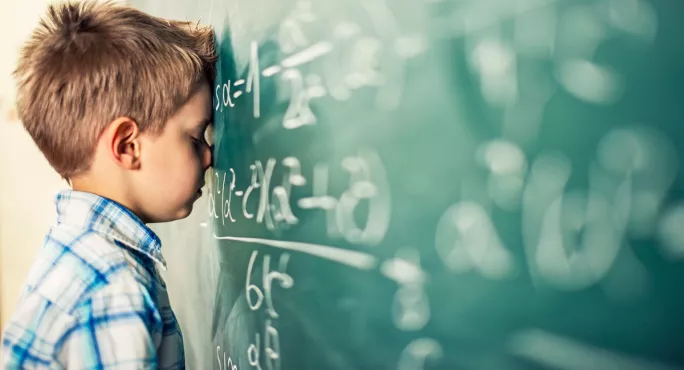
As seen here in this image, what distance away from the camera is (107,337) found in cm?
59

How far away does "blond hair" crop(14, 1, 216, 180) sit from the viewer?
67cm

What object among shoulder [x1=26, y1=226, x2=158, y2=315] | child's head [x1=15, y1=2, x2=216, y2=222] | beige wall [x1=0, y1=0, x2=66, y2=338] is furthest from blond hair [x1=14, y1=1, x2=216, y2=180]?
beige wall [x1=0, y1=0, x2=66, y2=338]

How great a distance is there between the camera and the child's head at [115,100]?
668mm

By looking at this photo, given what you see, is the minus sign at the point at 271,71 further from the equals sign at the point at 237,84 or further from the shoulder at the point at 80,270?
the shoulder at the point at 80,270

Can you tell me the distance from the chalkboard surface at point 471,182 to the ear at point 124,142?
0.19 m

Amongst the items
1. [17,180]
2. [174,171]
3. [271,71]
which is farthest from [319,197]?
[17,180]

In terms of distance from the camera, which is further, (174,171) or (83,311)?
(174,171)

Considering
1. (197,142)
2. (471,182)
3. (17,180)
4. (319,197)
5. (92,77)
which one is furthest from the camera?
(17,180)

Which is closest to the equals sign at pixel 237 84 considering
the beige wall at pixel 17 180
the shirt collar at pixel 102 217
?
the shirt collar at pixel 102 217

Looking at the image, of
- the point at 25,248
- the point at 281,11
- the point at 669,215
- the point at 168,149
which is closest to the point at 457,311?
the point at 669,215

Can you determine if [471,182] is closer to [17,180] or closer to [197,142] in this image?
[197,142]

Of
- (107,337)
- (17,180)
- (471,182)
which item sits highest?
(17,180)

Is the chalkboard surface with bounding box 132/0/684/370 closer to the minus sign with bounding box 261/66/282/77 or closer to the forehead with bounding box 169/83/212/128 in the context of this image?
the minus sign with bounding box 261/66/282/77

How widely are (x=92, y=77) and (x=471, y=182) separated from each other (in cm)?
53
